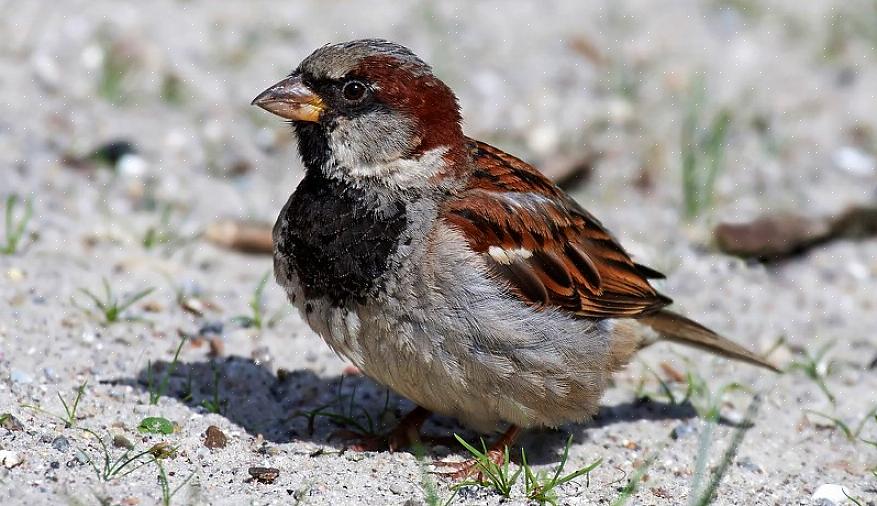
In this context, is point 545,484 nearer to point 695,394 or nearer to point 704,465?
point 704,465

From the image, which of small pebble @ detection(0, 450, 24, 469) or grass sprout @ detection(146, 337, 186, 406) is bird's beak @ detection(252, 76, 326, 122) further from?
small pebble @ detection(0, 450, 24, 469)

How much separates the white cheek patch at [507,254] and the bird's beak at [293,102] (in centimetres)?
77

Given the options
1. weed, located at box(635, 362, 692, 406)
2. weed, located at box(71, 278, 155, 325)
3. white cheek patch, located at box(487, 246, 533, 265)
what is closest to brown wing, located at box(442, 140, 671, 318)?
white cheek patch, located at box(487, 246, 533, 265)

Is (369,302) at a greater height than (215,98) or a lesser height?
lesser

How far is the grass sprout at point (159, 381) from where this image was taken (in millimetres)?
4547

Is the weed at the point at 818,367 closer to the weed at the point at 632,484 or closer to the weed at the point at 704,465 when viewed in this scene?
the weed at the point at 704,465

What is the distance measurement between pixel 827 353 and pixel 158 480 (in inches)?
129

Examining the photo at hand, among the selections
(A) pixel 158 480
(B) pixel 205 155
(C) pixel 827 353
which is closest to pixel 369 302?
(A) pixel 158 480

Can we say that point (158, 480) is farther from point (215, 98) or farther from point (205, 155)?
point (215, 98)

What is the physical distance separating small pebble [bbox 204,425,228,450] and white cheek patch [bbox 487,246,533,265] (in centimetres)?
113

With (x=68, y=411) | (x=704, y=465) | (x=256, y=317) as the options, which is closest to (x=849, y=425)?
(x=704, y=465)

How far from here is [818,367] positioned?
18.3 feet

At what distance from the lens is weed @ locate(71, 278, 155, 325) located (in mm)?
5082

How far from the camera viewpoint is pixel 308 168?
14.4ft
